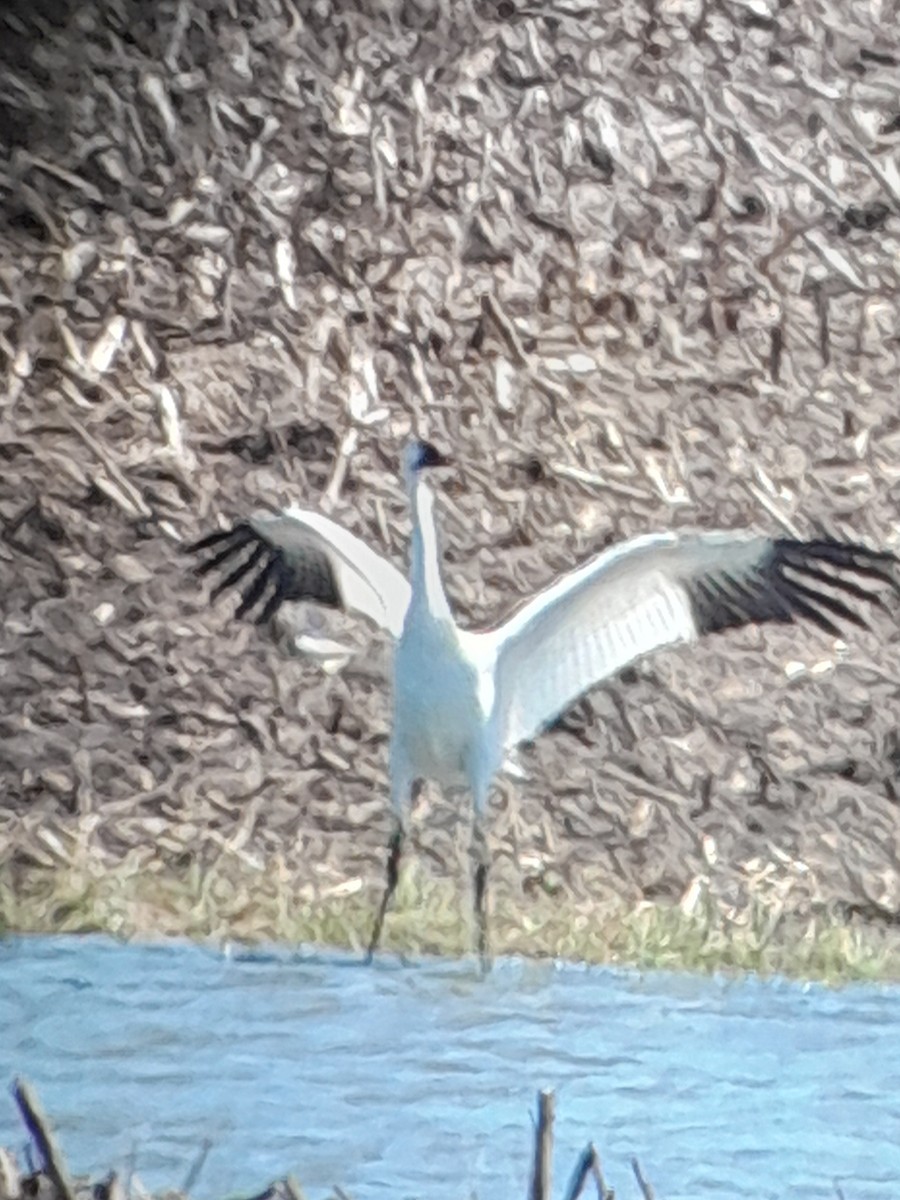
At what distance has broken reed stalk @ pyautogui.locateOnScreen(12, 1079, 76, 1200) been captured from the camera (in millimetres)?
1158

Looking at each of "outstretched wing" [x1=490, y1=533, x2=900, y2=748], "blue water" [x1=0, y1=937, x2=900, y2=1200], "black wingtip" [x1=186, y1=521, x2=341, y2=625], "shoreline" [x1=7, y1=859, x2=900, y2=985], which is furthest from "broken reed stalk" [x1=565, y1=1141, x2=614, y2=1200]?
"black wingtip" [x1=186, y1=521, x2=341, y2=625]

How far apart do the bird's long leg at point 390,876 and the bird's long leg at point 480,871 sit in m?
0.05

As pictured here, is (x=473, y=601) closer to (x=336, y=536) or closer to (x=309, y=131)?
(x=336, y=536)

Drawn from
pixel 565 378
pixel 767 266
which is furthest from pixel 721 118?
pixel 565 378

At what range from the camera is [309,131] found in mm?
1379

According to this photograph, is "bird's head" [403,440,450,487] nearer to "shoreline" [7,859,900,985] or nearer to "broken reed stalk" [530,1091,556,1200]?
"shoreline" [7,859,900,985]

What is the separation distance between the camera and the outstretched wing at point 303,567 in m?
1.27

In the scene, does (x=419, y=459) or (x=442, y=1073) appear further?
(x=419, y=459)

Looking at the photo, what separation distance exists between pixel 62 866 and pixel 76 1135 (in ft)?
0.65

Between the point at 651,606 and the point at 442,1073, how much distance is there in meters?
0.35

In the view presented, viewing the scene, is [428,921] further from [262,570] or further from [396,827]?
[262,570]

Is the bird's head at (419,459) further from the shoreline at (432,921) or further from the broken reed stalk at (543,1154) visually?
the broken reed stalk at (543,1154)

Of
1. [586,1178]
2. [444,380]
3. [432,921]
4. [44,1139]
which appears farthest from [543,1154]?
[444,380]

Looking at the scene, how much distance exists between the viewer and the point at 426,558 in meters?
1.30
